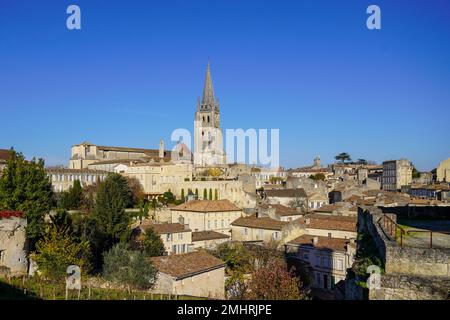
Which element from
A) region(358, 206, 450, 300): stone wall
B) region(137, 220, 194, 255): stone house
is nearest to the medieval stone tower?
Result: region(137, 220, 194, 255): stone house

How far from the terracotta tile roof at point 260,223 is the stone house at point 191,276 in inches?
614

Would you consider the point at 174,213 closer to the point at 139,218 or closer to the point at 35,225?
the point at 139,218

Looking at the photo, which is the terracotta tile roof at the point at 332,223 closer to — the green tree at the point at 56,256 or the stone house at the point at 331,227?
the stone house at the point at 331,227

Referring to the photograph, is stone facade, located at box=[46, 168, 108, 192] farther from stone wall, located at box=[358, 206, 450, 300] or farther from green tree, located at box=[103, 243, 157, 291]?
→ stone wall, located at box=[358, 206, 450, 300]

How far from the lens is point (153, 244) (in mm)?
34344

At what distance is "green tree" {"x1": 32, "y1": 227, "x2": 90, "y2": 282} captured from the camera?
2142cm

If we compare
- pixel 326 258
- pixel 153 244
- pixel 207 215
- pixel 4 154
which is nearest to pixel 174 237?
pixel 153 244

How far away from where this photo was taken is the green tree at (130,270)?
22.5 meters

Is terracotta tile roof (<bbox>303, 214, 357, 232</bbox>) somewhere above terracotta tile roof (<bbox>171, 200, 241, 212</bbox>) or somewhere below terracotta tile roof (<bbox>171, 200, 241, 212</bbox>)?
below

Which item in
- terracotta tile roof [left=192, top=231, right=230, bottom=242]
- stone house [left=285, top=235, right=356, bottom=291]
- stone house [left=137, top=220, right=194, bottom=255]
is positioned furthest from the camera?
terracotta tile roof [left=192, top=231, right=230, bottom=242]

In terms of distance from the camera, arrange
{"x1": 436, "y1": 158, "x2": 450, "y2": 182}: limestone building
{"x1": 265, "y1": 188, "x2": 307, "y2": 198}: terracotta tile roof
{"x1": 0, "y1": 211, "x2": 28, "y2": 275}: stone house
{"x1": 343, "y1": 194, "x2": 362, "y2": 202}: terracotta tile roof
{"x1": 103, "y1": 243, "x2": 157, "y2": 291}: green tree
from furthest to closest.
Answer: {"x1": 436, "y1": 158, "x2": 450, "y2": 182}: limestone building, {"x1": 265, "y1": 188, "x2": 307, "y2": 198}: terracotta tile roof, {"x1": 343, "y1": 194, "x2": 362, "y2": 202}: terracotta tile roof, {"x1": 103, "y1": 243, "x2": 157, "y2": 291}: green tree, {"x1": 0, "y1": 211, "x2": 28, "y2": 275}: stone house

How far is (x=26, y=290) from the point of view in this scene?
651 inches

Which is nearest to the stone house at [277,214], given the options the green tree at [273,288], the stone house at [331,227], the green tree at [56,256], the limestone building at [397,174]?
the stone house at [331,227]

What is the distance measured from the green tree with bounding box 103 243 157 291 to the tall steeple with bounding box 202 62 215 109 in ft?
300
